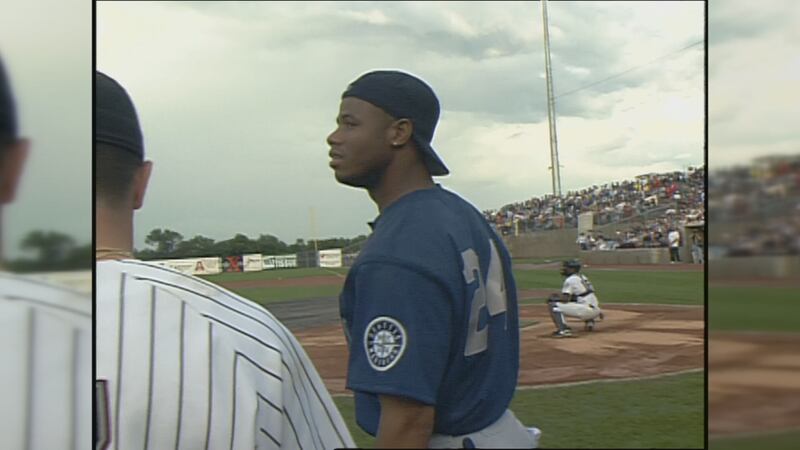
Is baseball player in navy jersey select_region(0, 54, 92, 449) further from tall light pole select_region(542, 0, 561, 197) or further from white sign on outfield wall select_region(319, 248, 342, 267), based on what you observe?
tall light pole select_region(542, 0, 561, 197)

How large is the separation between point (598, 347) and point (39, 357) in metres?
1.66

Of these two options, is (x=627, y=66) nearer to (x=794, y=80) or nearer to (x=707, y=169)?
(x=707, y=169)

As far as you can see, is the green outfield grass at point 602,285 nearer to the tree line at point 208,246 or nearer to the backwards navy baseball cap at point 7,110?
the tree line at point 208,246

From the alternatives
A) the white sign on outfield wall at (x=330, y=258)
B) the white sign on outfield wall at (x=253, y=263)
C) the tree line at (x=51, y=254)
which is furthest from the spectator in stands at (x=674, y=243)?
the tree line at (x=51, y=254)

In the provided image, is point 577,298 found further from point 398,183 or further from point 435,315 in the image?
point 398,183

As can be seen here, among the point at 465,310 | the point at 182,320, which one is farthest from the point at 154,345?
the point at 465,310

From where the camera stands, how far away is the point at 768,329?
2.26 m

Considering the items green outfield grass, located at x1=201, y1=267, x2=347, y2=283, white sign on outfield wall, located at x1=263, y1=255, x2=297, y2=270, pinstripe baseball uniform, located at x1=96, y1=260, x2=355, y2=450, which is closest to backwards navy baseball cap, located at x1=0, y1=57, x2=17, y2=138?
pinstripe baseball uniform, located at x1=96, y1=260, x2=355, y2=450

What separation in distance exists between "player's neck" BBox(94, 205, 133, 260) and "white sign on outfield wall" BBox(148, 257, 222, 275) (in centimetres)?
10

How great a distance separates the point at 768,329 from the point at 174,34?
206cm

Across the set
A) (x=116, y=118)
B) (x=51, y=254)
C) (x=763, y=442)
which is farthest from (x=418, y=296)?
(x=763, y=442)

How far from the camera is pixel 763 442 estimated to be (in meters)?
2.27

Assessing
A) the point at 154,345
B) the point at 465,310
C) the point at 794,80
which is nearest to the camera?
the point at 465,310

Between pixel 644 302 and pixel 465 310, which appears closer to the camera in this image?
pixel 465 310
